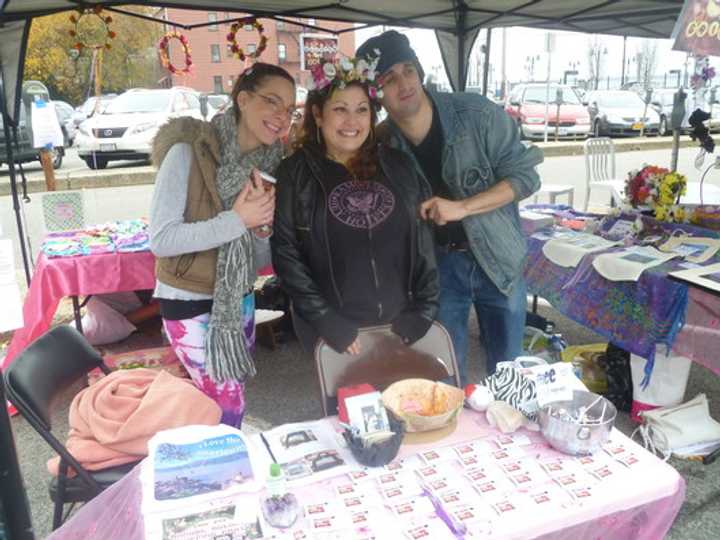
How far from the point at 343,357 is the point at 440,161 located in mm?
779

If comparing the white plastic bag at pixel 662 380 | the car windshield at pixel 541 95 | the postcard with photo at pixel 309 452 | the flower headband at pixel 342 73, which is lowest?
the white plastic bag at pixel 662 380

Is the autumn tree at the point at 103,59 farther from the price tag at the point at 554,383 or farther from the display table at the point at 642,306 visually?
the price tag at the point at 554,383

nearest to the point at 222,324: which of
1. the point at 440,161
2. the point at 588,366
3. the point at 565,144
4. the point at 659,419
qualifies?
the point at 440,161

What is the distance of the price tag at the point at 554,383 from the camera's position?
144cm

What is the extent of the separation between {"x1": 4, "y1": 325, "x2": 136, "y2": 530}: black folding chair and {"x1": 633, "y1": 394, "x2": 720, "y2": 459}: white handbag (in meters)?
2.18

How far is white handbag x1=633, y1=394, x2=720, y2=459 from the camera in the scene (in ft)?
8.30

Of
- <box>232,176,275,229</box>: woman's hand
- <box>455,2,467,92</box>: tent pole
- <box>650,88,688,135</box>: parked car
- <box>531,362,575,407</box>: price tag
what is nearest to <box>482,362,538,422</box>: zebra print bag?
<box>531,362,575,407</box>: price tag

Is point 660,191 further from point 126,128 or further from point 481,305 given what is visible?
point 126,128

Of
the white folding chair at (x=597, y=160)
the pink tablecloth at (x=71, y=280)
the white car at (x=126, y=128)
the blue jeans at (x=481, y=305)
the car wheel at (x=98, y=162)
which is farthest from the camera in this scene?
the car wheel at (x=98, y=162)

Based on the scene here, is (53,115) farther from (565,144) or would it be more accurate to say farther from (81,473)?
(565,144)

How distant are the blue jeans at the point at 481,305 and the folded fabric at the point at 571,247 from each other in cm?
106

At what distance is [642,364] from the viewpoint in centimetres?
272

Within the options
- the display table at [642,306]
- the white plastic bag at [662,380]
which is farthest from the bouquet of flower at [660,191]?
the white plastic bag at [662,380]

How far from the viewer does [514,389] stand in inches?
57.4
